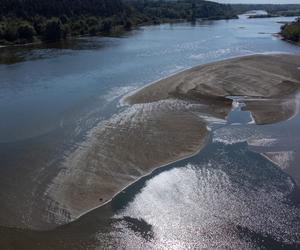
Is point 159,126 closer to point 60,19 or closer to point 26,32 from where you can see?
point 26,32

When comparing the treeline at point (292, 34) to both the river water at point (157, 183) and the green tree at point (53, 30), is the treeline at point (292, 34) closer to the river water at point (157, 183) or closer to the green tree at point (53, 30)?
the green tree at point (53, 30)

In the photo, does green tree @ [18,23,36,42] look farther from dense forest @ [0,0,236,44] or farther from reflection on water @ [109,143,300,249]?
reflection on water @ [109,143,300,249]

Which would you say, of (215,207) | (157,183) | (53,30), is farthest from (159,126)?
(53,30)

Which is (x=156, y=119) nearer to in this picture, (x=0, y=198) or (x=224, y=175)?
(x=224, y=175)

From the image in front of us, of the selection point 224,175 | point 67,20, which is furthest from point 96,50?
point 224,175

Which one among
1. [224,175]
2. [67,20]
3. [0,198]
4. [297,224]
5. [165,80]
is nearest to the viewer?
[297,224]

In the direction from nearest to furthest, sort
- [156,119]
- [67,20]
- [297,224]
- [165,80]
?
[297,224]
[156,119]
[165,80]
[67,20]

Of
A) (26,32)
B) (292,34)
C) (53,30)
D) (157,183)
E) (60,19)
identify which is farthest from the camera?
(60,19)
